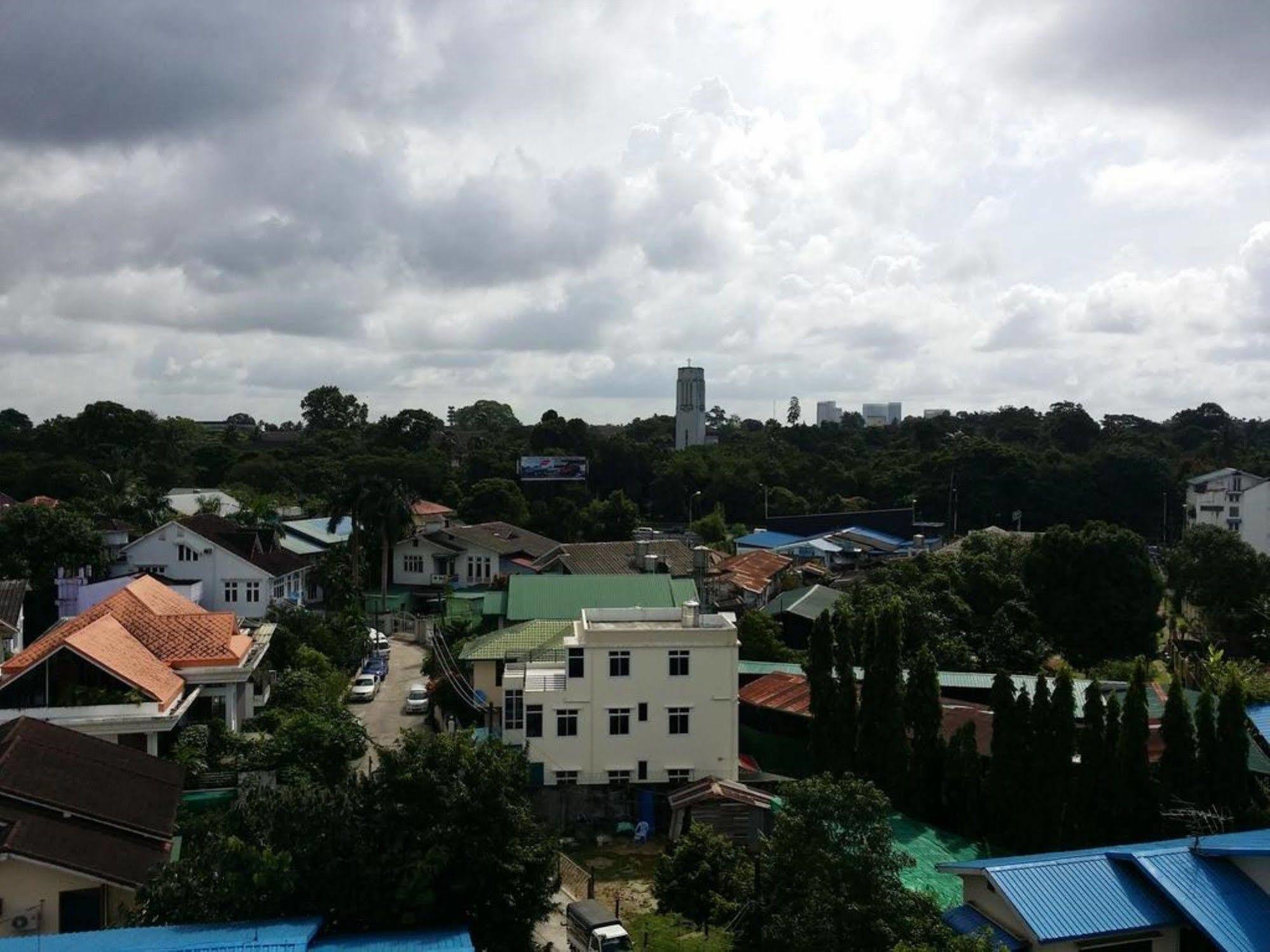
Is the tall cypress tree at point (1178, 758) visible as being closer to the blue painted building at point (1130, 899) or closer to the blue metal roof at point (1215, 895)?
the blue painted building at point (1130, 899)

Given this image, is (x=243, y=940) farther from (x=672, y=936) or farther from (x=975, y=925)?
(x=975, y=925)

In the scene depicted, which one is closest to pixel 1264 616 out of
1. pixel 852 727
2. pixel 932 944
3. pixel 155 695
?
pixel 852 727

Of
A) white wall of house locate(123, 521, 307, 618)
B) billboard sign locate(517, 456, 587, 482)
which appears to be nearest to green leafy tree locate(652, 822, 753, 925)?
white wall of house locate(123, 521, 307, 618)

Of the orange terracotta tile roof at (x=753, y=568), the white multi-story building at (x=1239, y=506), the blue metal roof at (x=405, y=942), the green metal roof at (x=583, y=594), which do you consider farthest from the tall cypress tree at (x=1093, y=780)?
the white multi-story building at (x=1239, y=506)

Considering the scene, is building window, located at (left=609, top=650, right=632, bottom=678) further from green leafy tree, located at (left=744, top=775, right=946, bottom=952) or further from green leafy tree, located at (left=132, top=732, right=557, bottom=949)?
green leafy tree, located at (left=744, top=775, right=946, bottom=952)

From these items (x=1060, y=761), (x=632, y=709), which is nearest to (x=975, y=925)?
(x=1060, y=761)

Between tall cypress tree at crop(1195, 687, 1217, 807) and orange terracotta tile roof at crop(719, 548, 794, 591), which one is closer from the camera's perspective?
tall cypress tree at crop(1195, 687, 1217, 807)
